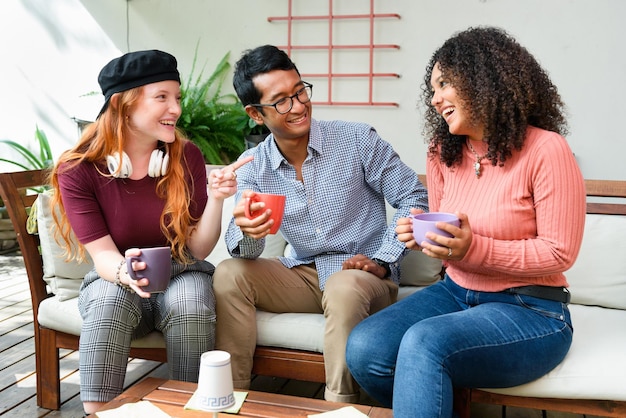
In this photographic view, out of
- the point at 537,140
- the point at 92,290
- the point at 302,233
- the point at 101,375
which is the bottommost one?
the point at 101,375

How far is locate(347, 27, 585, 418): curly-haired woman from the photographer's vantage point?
1.53 m

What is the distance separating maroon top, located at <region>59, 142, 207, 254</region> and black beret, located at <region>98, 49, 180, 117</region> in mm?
234

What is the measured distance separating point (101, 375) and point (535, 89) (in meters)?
1.39

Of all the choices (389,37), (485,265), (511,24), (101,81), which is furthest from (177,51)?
(485,265)

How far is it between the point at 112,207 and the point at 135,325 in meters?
0.36

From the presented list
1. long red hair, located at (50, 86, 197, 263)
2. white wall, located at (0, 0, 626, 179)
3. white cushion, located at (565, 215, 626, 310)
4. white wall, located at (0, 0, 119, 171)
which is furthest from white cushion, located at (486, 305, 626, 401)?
white wall, located at (0, 0, 119, 171)

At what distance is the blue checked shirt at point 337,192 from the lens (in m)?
2.14

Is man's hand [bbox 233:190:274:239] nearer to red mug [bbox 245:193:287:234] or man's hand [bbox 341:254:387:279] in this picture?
red mug [bbox 245:193:287:234]

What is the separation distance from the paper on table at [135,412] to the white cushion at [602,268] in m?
1.41

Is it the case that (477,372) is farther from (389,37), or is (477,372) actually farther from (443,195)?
(389,37)

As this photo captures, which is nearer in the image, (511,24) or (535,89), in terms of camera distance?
(535,89)

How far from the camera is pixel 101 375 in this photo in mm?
1764

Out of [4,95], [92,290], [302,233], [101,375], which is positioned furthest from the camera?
[4,95]

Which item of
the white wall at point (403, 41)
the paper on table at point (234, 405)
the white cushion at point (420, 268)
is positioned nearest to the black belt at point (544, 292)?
the white cushion at point (420, 268)
